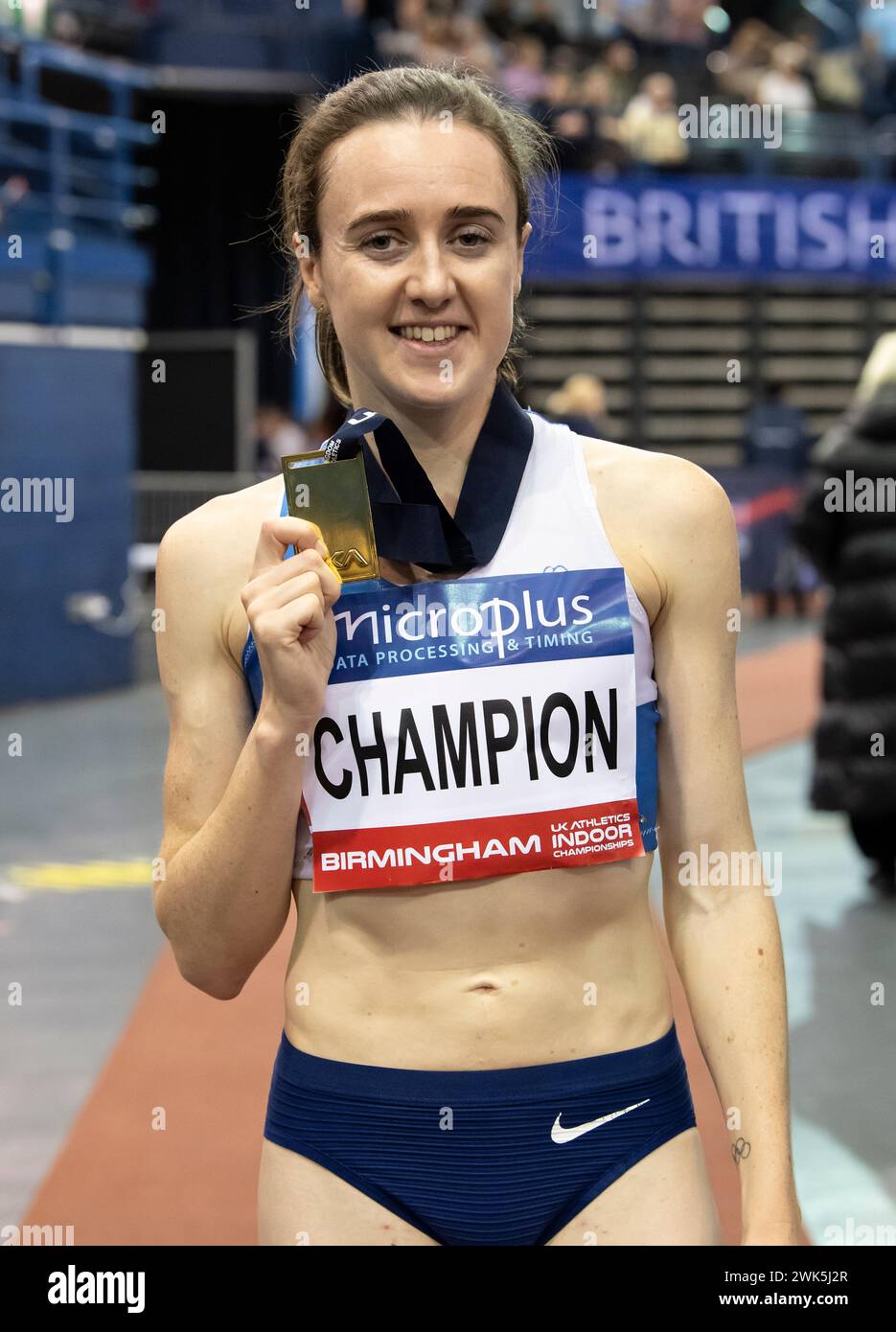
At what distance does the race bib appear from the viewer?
1.77 metres

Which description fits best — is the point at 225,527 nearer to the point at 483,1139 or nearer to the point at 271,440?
the point at 483,1139

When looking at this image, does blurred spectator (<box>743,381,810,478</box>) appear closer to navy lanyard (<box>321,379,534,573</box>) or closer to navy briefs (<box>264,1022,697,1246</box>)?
navy lanyard (<box>321,379,534,573</box>)

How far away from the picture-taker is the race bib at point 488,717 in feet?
5.81

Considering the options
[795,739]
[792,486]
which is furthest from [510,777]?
[792,486]

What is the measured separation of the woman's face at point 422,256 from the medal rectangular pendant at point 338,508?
14 cm

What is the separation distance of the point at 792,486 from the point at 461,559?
1541 centimetres

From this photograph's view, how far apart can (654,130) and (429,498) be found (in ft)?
54.9

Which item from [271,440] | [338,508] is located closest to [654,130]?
[271,440]

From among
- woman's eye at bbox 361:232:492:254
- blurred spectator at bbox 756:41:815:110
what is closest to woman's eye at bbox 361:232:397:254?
woman's eye at bbox 361:232:492:254

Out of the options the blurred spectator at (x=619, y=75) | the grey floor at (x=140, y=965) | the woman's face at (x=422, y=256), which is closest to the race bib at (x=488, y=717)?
the woman's face at (x=422, y=256)

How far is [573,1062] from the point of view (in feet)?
5.82

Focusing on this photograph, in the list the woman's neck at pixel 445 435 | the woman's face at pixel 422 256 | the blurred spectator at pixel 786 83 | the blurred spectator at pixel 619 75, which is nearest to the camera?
the woman's face at pixel 422 256

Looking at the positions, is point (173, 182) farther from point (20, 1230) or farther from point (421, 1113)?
point (421, 1113)

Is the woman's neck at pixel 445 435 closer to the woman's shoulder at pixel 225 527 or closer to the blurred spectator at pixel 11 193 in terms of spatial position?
the woman's shoulder at pixel 225 527
